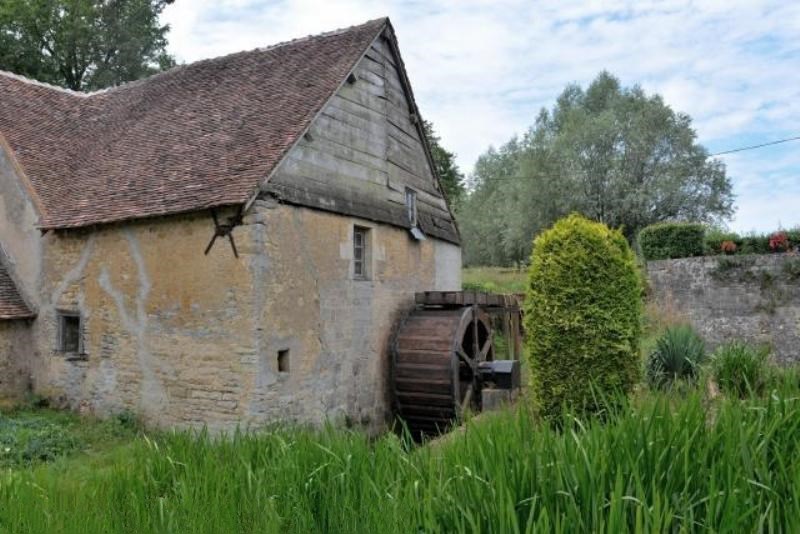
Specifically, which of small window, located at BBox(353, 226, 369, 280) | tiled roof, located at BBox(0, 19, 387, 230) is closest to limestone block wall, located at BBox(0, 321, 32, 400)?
tiled roof, located at BBox(0, 19, 387, 230)

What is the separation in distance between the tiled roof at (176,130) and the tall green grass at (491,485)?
5.18 metres

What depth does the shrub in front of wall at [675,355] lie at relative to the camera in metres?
8.50

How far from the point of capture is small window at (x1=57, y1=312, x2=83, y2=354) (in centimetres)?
1049

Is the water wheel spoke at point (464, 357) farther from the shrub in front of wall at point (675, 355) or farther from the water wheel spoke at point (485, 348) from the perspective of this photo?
the shrub in front of wall at point (675, 355)

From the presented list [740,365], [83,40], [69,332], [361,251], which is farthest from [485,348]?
[83,40]

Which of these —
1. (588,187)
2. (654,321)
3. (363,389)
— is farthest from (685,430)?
(588,187)

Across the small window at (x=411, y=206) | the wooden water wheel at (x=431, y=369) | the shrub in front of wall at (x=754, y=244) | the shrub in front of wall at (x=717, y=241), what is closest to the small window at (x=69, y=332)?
the wooden water wheel at (x=431, y=369)

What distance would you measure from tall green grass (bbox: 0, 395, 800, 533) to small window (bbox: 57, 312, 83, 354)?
23.8 feet

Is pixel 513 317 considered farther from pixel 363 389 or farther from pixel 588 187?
pixel 588 187

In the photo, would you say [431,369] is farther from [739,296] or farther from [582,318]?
[739,296]

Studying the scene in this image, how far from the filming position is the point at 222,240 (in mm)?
8672

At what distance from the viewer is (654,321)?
1470cm

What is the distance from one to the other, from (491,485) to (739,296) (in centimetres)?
1355

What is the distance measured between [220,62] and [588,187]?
19339 millimetres
